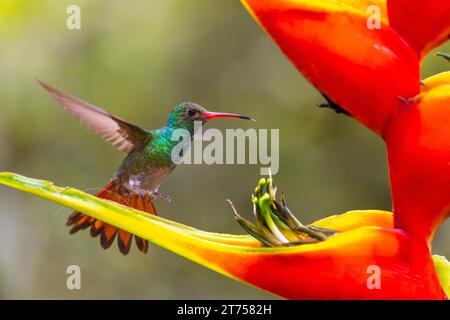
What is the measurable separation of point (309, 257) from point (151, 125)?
1593 millimetres

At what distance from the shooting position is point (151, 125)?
2436 millimetres

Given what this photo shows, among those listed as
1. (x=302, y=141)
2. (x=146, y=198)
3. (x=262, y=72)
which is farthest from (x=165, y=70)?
(x=146, y=198)

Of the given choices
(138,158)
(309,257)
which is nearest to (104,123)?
(138,158)

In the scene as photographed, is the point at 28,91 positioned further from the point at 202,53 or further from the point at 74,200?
the point at 74,200

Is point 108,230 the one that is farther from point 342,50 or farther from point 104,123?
point 342,50

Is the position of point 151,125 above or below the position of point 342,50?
above

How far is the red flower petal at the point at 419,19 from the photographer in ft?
3.01

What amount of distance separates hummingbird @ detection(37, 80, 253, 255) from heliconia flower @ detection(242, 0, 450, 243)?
0.30 m

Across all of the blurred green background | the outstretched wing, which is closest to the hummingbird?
the outstretched wing

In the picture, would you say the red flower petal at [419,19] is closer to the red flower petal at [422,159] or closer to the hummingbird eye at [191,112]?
the red flower petal at [422,159]

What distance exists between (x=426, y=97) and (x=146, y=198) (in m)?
0.49

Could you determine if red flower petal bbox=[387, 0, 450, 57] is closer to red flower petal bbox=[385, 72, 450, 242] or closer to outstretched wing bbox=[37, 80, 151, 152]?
red flower petal bbox=[385, 72, 450, 242]

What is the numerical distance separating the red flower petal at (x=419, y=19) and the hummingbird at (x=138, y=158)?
13.0 inches

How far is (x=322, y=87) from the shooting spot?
2.94 ft
